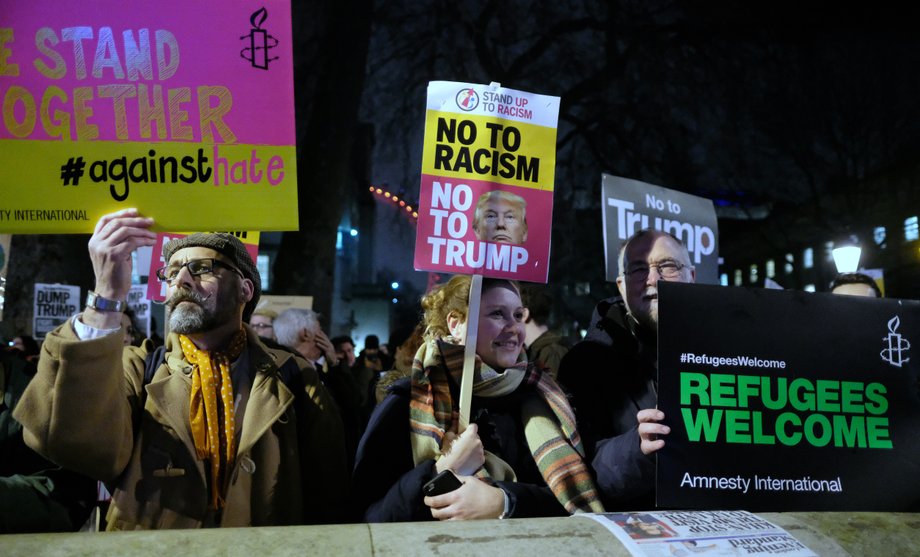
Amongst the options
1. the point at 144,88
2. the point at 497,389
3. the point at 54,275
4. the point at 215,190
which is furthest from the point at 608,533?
the point at 54,275

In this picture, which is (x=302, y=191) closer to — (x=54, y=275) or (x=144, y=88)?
(x=54, y=275)

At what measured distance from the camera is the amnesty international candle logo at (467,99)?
322 centimetres

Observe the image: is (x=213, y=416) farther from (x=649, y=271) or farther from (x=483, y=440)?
(x=649, y=271)

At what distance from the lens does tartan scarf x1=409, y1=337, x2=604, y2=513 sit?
287 centimetres

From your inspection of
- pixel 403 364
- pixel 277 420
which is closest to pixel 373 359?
pixel 403 364

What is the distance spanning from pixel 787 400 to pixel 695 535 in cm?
84

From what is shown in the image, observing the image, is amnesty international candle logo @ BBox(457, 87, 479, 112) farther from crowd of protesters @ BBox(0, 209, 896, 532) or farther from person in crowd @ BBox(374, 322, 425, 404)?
person in crowd @ BBox(374, 322, 425, 404)

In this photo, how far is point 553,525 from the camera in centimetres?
196

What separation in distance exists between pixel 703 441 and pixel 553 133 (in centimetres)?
145

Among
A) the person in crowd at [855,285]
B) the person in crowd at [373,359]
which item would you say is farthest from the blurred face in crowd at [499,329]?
the person in crowd at [373,359]

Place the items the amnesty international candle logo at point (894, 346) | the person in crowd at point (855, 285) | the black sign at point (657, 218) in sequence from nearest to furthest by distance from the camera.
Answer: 1. the amnesty international candle logo at point (894, 346)
2. the black sign at point (657, 218)
3. the person in crowd at point (855, 285)

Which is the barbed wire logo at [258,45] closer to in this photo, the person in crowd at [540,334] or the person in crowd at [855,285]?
the person in crowd at [540,334]

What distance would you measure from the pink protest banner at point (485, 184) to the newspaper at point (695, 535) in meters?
1.31

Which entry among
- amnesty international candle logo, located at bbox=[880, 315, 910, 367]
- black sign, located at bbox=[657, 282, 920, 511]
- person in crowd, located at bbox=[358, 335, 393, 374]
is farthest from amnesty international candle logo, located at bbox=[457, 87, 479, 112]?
person in crowd, located at bbox=[358, 335, 393, 374]
